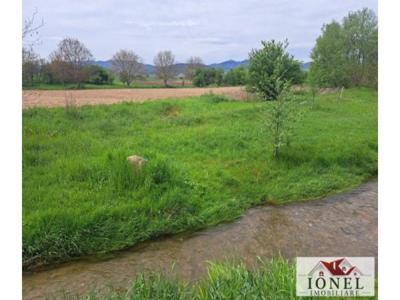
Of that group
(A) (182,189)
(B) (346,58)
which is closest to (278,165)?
(A) (182,189)

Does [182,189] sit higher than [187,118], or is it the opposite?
[187,118]

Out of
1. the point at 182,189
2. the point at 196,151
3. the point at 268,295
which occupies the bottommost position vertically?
the point at 268,295

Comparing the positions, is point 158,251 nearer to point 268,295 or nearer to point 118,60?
point 268,295

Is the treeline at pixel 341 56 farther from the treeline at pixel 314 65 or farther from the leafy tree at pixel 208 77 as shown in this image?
the leafy tree at pixel 208 77

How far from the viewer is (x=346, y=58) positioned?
80.5 feet

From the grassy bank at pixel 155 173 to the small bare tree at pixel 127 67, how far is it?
51.4 ft

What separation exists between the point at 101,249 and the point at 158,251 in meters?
0.87

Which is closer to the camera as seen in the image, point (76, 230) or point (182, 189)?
point (76, 230)

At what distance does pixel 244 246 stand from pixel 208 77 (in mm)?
31655

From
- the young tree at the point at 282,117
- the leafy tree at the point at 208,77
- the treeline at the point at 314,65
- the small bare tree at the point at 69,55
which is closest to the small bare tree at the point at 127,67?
the treeline at the point at 314,65

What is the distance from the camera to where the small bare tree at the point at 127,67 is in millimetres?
26781

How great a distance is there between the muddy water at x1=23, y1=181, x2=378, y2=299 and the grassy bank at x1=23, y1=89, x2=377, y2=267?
1.03 ft

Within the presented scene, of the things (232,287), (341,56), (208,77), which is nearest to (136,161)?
(232,287)

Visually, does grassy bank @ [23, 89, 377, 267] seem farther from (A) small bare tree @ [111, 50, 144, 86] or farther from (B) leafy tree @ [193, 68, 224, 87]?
(B) leafy tree @ [193, 68, 224, 87]
